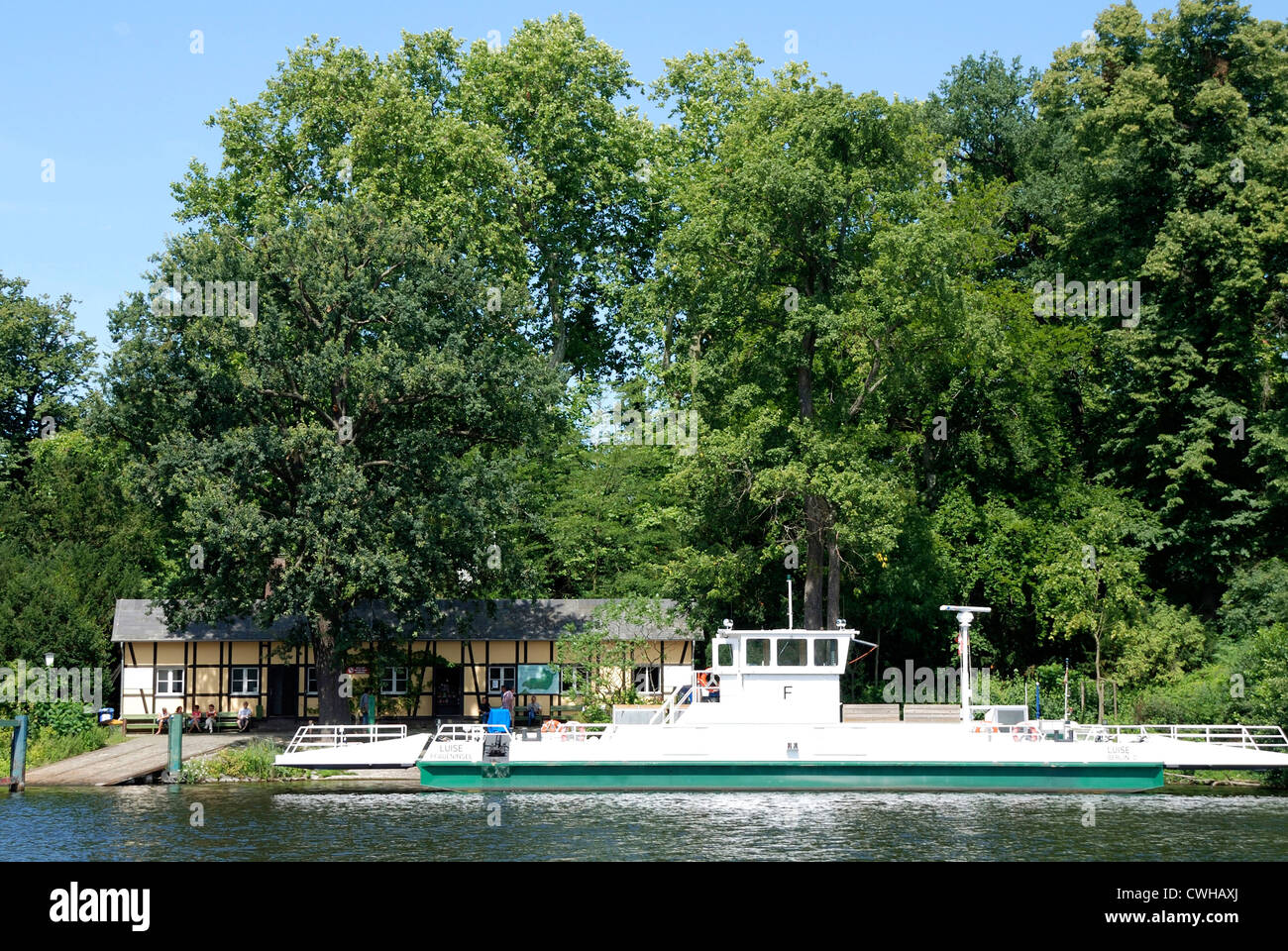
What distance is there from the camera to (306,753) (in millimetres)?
32438

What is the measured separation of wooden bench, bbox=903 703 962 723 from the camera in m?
33.8

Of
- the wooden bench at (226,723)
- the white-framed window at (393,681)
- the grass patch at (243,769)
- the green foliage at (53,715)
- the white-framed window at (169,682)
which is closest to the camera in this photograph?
the grass patch at (243,769)

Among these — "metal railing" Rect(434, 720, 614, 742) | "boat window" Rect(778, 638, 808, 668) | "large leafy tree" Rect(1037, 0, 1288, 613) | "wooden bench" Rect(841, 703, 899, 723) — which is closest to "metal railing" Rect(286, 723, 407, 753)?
"metal railing" Rect(434, 720, 614, 742)

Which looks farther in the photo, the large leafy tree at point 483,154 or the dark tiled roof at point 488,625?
the large leafy tree at point 483,154

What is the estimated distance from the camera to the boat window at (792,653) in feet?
112

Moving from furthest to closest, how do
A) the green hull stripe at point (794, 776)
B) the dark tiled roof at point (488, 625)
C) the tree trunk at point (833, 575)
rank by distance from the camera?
the dark tiled roof at point (488, 625) → the tree trunk at point (833, 575) → the green hull stripe at point (794, 776)

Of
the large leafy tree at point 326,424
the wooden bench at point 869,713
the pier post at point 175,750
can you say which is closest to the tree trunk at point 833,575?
the wooden bench at point 869,713

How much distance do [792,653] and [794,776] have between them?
3.68 meters

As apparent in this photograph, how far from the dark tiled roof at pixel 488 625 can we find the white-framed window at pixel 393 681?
164cm

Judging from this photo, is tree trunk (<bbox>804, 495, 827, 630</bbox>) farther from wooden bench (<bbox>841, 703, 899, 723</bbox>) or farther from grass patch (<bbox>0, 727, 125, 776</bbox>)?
grass patch (<bbox>0, 727, 125, 776</bbox>)

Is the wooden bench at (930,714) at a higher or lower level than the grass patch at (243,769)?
higher

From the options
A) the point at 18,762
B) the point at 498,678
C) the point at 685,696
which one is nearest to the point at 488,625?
the point at 498,678

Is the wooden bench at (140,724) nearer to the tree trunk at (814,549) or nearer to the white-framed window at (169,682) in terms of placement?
the white-framed window at (169,682)

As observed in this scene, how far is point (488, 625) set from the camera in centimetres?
4450
